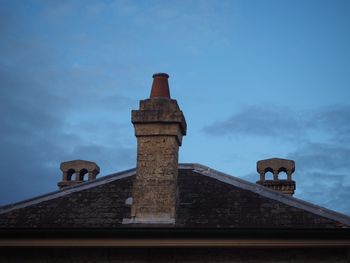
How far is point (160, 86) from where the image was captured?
40.1 feet

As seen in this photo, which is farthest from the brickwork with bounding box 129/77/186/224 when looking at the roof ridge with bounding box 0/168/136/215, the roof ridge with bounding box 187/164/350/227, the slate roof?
the roof ridge with bounding box 0/168/136/215

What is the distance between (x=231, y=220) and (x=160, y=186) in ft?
5.11

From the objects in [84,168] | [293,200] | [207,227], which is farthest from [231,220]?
[84,168]

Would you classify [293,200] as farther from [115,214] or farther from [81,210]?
[81,210]

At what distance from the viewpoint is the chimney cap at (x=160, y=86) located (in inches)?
474

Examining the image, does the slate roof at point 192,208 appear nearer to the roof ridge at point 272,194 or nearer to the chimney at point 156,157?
the roof ridge at point 272,194

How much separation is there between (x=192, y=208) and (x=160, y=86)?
2.79 meters

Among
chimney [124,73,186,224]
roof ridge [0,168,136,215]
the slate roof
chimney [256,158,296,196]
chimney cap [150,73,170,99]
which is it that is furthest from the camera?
chimney [256,158,296,196]

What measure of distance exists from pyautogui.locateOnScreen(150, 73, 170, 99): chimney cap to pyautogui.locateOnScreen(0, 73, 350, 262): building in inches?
0.9

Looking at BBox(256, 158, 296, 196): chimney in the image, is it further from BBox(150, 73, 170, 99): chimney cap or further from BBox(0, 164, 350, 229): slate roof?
BBox(150, 73, 170, 99): chimney cap

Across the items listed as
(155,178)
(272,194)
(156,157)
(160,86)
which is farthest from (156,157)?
(272,194)

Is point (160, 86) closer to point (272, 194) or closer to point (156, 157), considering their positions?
point (156, 157)

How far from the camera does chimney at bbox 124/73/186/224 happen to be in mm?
10945

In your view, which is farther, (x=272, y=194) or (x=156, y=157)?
(x=272, y=194)
